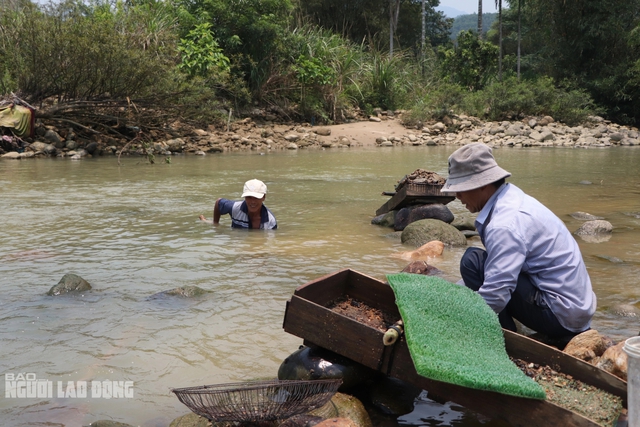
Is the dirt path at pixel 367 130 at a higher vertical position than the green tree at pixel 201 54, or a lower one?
lower

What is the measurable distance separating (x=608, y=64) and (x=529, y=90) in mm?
6620

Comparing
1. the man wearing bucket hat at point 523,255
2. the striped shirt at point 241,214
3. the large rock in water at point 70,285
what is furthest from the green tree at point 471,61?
the man wearing bucket hat at point 523,255

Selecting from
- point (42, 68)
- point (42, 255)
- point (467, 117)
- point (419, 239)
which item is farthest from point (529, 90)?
point (42, 255)

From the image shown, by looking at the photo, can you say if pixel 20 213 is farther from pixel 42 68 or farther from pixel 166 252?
pixel 42 68

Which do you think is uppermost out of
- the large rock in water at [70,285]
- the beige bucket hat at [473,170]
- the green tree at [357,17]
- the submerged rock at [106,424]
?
the green tree at [357,17]

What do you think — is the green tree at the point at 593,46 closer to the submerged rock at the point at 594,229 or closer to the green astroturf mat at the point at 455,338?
the submerged rock at the point at 594,229

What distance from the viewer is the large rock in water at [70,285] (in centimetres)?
512

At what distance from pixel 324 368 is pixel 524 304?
1069mm

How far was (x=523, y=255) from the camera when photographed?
121 inches

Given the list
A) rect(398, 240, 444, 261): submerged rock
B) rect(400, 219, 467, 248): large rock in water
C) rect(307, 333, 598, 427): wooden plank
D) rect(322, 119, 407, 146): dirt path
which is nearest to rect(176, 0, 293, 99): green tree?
rect(322, 119, 407, 146): dirt path

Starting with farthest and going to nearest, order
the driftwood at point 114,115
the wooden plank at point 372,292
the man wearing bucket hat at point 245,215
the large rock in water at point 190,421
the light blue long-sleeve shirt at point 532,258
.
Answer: the driftwood at point 114,115, the man wearing bucket hat at point 245,215, the wooden plank at point 372,292, the light blue long-sleeve shirt at point 532,258, the large rock in water at point 190,421

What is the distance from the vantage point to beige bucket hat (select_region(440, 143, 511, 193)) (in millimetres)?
3260

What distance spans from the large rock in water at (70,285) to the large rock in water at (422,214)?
4122mm

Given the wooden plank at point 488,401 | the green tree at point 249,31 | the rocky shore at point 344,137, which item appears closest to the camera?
the wooden plank at point 488,401
